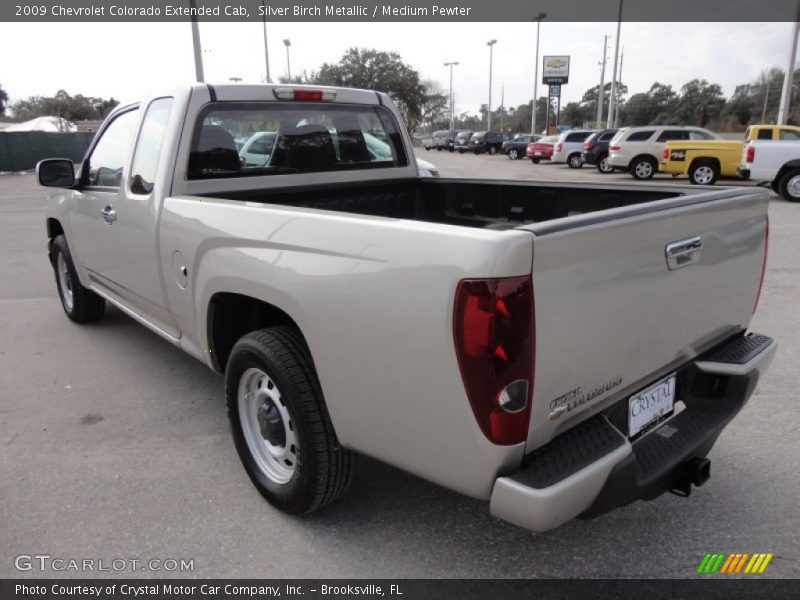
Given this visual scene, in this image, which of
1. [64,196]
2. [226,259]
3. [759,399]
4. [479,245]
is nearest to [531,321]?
[479,245]

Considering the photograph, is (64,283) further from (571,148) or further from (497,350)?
(571,148)

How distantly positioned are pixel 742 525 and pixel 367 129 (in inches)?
129

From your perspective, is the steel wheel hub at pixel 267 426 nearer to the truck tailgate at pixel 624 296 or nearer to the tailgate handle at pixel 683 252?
the truck tailgate at pixel 624 296

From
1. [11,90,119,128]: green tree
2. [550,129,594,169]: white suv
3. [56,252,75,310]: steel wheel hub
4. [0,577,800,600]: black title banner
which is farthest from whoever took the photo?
[11,90,119,128]: green tree

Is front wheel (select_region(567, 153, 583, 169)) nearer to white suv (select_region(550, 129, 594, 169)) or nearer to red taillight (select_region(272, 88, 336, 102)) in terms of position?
white suv (select_region(550, 129, 594, 169))

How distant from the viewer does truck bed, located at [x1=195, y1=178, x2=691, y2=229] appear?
3457 mm

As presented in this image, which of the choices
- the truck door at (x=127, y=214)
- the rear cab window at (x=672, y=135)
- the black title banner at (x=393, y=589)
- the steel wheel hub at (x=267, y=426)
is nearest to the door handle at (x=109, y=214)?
the truck door at (x=127, y=214)

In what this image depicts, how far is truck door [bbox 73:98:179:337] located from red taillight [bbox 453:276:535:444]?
224 cm

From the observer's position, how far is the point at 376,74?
190 feet

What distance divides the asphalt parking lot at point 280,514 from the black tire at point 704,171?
1455 centimetres

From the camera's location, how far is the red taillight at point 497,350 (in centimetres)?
172

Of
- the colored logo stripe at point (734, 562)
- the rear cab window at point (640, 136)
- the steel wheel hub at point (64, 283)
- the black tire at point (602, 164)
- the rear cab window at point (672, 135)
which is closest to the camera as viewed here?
the colored logo stripe at point (734, 562)

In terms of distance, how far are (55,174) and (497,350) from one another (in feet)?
13.5

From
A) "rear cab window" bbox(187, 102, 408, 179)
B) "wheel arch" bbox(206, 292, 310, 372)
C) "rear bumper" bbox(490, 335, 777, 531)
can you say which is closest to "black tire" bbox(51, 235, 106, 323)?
"rear cab window" bbox(187, 102, 408, 179)
